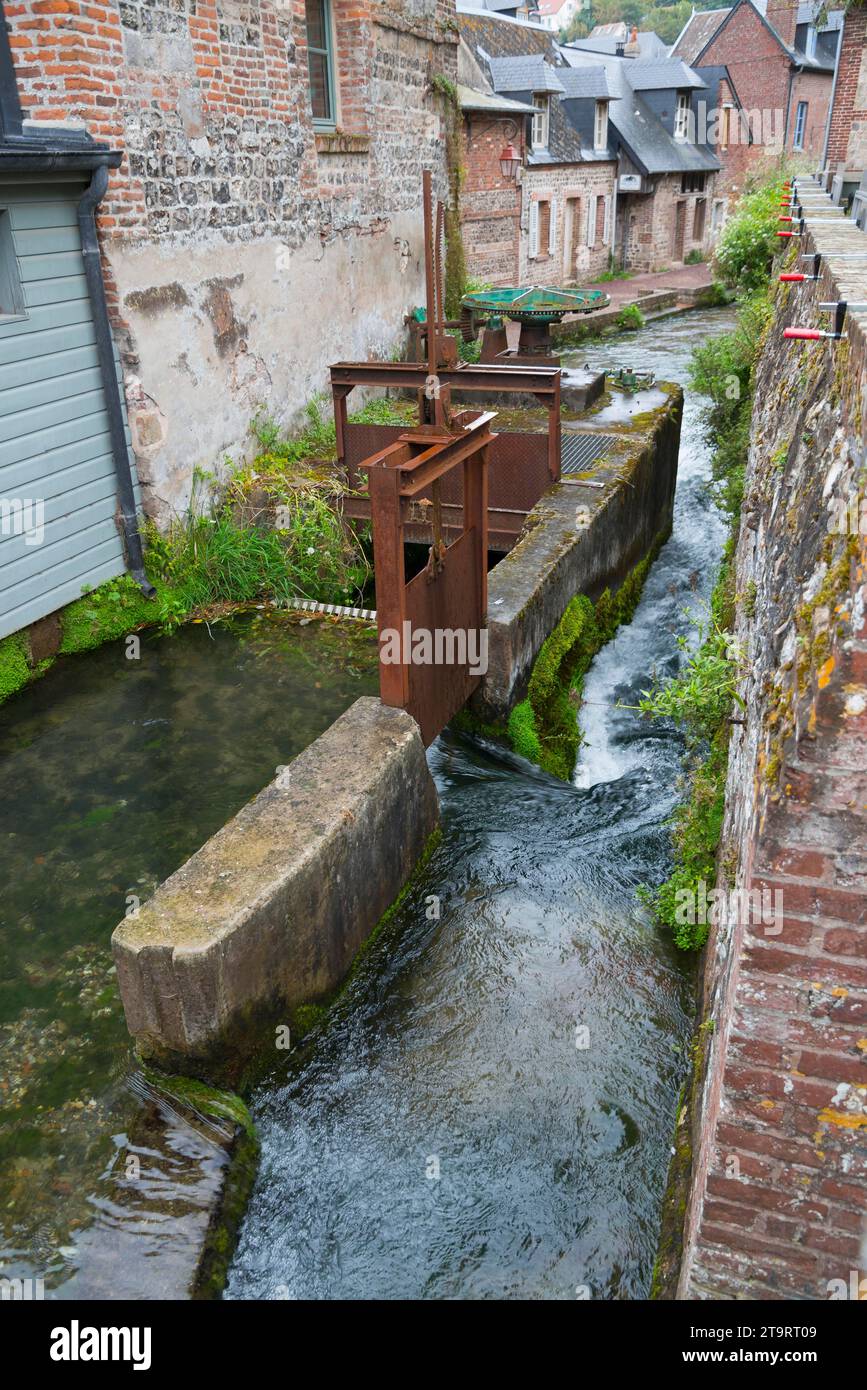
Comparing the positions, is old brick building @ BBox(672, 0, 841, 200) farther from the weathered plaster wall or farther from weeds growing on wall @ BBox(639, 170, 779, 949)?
the weathered plaster wall

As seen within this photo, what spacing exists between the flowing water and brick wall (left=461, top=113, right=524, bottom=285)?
1387 cm

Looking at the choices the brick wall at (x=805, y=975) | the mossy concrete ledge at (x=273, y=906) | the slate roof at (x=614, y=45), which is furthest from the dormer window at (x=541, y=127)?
the brick wall at (x=805, y=975)

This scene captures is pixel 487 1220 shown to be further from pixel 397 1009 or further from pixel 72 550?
pixel 72 550

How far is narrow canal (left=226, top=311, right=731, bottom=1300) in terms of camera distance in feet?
10.3

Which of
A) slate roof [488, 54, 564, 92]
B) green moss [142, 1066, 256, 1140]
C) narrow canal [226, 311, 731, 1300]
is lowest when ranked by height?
narrow canal [226, 311, 731, 1300]

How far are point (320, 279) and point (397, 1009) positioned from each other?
743 centimetres

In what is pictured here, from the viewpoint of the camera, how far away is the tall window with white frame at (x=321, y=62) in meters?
9.48

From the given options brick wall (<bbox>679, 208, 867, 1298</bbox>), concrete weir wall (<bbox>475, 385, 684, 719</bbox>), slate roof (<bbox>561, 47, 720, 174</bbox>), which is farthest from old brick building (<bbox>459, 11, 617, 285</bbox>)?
brick wall (<bbox>679, 208, 867, 1298</bbox>)

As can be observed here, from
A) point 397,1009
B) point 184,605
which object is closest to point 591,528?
point 184,605

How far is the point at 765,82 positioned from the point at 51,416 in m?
36.5

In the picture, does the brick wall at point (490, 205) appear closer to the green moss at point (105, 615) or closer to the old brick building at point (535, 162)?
the old brick building at point (535, 162)

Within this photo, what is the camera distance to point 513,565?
659 cm

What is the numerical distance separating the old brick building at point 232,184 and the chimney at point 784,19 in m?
29.8

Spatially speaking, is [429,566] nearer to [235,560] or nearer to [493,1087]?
[493,1087]
